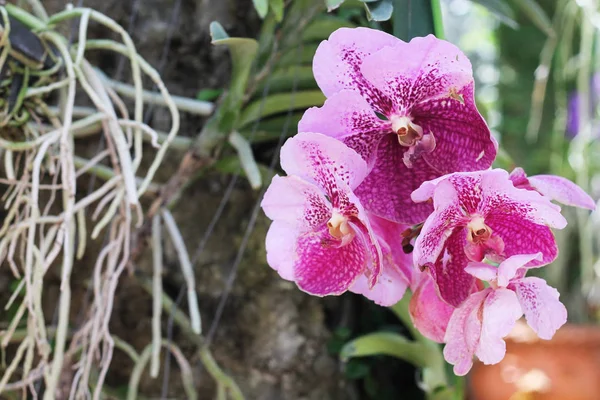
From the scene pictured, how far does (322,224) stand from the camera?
14.1 inches

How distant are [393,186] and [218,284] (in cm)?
43

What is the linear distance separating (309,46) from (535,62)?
1040mm

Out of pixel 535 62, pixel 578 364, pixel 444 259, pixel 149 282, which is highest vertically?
pixel 444 259

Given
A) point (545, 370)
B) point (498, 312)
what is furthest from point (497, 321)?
point (545, 370)

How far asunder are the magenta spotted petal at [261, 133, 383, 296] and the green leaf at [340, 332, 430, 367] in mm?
291

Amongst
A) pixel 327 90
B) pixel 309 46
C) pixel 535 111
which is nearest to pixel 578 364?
pixel 535 111

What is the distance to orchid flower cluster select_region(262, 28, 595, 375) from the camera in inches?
12.7

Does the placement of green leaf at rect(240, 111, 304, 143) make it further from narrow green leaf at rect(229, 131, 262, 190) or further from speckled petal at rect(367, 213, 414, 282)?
speckled petal at rect(367, 213, 414, 282)

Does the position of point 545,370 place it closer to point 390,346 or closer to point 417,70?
point 390,346

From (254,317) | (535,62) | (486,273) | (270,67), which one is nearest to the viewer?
(486,273)

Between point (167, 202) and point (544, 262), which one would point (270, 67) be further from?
point (544, 262)

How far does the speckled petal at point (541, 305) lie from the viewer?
12.9 inches

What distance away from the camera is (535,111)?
116 cm

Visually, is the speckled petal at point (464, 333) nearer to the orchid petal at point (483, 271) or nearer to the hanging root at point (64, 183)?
the orchid petal at point (483, 271)
